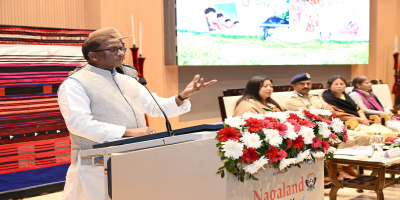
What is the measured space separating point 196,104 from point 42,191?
2.55 m

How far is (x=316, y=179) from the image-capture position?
2236 mm

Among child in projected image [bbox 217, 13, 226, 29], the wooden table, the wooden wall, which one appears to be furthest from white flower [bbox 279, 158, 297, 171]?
the wooden wall

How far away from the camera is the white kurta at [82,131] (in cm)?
229

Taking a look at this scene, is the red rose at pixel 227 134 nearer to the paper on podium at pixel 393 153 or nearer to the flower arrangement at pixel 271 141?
the flower arrangement at pixel 271 141

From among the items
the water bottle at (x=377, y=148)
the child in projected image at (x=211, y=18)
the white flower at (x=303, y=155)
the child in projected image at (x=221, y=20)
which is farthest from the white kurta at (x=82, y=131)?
the child in projected image at (x=221, y=20)

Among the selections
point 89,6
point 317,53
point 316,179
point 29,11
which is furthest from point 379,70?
point 316,179

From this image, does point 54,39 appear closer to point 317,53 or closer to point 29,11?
point 29,11

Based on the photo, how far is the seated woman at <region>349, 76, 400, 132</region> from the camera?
6.76 metres

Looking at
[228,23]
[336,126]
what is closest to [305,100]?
[228,23]

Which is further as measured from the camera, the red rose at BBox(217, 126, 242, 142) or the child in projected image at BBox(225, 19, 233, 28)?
the child in projected image at BBox(225, 19, 233, 28)

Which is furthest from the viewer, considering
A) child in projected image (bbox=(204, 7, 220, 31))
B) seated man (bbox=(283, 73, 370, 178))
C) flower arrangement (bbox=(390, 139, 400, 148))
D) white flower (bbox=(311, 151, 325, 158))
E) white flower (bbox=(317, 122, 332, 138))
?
child in projected image (bbox=(204, 7, 220, 31))

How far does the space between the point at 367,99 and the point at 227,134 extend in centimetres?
554

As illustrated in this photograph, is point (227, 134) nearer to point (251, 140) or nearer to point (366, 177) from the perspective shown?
point (251, 140)

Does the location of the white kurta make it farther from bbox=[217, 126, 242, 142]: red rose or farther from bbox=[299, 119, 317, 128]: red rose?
bbox=[299, 119, 317, 128]: red rose
